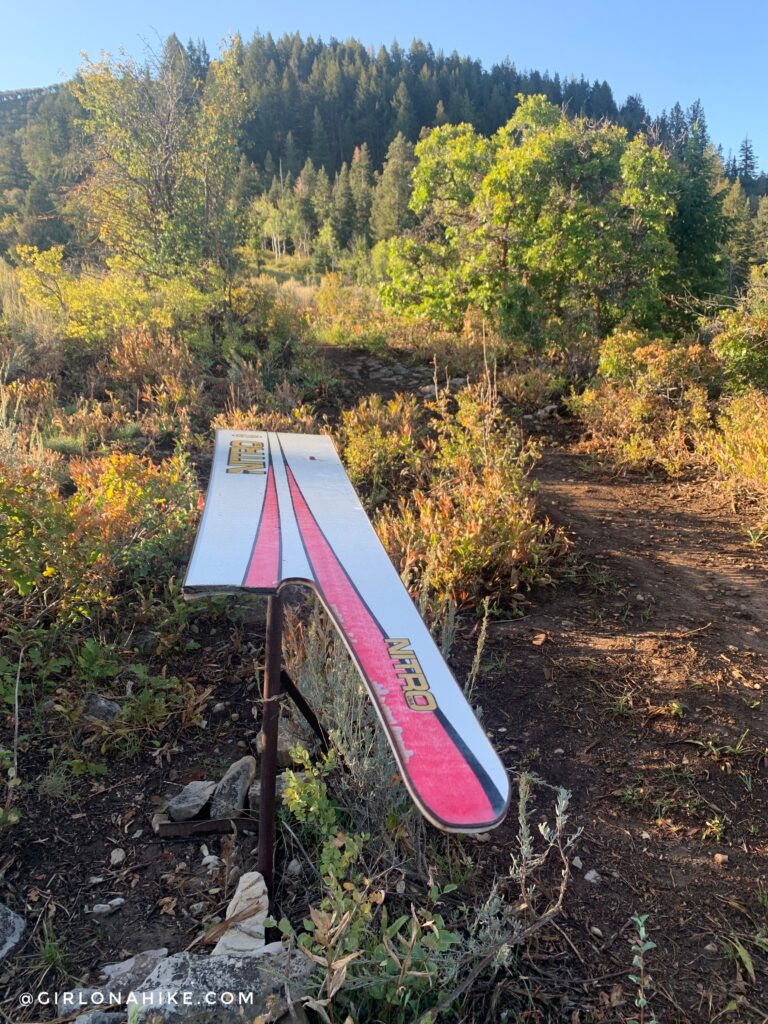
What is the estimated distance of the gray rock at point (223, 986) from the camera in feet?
4.25

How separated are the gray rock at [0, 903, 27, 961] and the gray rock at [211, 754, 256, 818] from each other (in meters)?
0.57

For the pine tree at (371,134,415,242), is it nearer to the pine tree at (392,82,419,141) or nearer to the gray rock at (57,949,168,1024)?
the pine tree at (392,82,419,141)

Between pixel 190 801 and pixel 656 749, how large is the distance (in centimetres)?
166

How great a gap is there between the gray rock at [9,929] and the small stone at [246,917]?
0.55 m

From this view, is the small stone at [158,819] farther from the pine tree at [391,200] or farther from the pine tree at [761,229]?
the pine tree at [391,200]

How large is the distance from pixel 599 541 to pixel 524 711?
1877 millimetres

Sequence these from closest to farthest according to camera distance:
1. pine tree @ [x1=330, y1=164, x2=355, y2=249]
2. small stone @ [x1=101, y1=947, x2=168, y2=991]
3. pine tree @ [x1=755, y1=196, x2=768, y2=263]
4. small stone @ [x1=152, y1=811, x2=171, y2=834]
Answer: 1. small stone @ [x1=101, y1=947, x2=168, y2=991]
2. small stone @ [x1=152, y1=811, x2=171, y2=834]
3. pine tree @ [x1=755, y1=196, x2=768, y2=263]
4. pine tree @ [x1=330, y1=164, x2=355, y2=249]

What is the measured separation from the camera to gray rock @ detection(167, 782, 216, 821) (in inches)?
81.3

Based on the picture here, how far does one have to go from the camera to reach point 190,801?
2.09 m

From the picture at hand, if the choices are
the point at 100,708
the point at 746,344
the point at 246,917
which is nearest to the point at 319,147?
the point at 746,344

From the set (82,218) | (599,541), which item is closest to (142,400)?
(82,218)

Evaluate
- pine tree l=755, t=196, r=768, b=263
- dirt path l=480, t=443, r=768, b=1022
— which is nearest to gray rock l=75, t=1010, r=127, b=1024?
dirt path l=480, t=443, r=768, b=1022

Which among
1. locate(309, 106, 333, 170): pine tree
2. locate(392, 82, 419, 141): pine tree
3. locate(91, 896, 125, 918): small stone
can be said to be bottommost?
locate(91, 896, 125, 918): small stone

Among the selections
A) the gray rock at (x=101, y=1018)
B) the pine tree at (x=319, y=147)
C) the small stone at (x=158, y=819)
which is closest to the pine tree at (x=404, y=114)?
the pine tree at (x=319, y=147)
